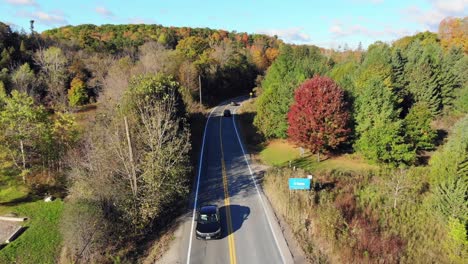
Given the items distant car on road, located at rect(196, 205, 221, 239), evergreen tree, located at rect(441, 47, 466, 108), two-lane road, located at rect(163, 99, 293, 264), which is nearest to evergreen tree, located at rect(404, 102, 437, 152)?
two-lane road, located at rect(163, 99, 293, 264)

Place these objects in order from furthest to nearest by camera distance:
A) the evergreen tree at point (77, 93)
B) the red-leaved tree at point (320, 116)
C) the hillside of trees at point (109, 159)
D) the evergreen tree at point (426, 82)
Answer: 1. the evergreen tree at point (77, 93)
2. the evergreen tree at point (426, 82)
3. the red-leaved tree at point (320, 116)
4. the hillside of trees at point (109, 159)

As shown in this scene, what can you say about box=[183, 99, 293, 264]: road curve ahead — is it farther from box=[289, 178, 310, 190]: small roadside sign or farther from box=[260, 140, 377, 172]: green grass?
box=[260, 140, 377, 172]: green grass

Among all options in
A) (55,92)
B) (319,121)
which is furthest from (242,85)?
(319,121)

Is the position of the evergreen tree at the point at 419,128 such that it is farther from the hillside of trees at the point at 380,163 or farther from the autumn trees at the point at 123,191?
the autumn trees at the point at 123,191

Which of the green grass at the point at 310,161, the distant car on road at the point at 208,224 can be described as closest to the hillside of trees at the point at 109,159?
the distant car on road at the point at 208,224

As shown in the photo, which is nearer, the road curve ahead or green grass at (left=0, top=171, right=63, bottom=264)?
the road curve ahead

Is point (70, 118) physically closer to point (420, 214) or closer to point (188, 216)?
point (188, 216)
